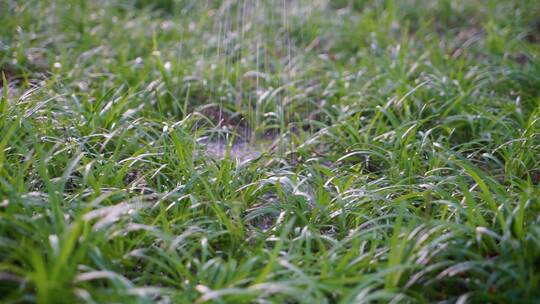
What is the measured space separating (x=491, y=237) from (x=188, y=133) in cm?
150

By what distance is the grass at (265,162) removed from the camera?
2113 millimetres

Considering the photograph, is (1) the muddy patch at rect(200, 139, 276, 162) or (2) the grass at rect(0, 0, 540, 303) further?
(1) the muddy patch at rect(200, 139, 276, 162)

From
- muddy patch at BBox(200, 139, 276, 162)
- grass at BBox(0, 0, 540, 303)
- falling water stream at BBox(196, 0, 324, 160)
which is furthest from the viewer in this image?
falling water stream at BBox(196, 0, 324, 160)

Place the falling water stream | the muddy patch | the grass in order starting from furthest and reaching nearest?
the falling water stream
the muddy patch
the grass

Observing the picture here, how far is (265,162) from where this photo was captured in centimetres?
317

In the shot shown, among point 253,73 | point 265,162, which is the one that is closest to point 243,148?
point 265,162

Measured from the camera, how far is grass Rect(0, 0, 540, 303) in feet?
6.93

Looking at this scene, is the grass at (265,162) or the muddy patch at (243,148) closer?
the grass at (265,162)

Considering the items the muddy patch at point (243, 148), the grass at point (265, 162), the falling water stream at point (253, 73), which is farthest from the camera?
the falling water stream at point (253, 73)

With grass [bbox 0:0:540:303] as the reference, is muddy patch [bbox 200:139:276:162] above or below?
below

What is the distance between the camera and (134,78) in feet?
12.9

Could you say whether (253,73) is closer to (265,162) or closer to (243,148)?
(243,148)

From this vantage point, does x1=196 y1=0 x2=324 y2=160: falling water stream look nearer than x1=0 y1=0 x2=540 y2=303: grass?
No

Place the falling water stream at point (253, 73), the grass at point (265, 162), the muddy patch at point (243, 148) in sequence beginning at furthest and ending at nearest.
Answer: the falling water stream at point (253, 73), the muddy patch at point (243, 148), the grass at point (265, 162)
